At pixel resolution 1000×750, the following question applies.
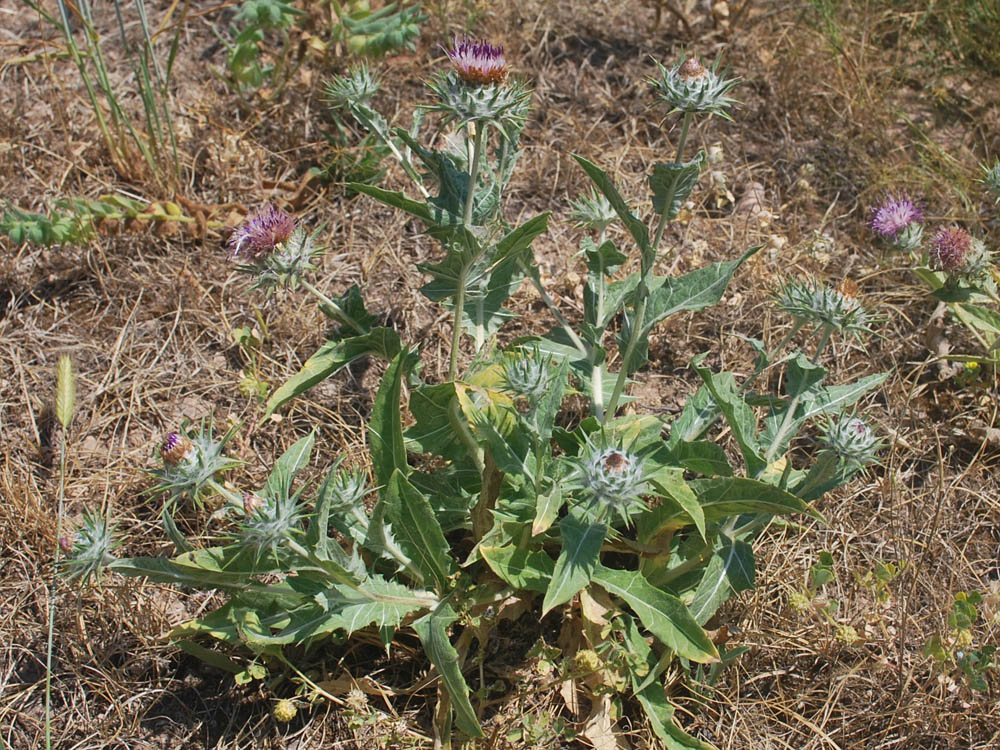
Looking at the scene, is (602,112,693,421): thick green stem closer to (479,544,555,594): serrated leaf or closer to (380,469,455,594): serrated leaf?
(479,544,555,594): serrated leaf

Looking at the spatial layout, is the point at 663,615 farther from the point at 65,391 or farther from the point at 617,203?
the point at 65,391

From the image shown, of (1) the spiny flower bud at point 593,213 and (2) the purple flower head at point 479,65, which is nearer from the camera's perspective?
(2) the purple flower head at point 479,65

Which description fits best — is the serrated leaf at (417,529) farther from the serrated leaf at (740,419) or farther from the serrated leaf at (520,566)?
the serrated leaf at (740,419)

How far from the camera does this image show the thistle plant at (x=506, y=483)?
2.30 metres

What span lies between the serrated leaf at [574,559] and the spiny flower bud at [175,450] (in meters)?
1.02

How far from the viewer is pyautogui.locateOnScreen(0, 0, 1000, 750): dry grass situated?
2770mm

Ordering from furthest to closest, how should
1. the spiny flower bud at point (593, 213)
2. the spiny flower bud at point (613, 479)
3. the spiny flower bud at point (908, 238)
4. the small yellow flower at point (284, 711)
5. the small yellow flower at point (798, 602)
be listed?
the spiny flower bud at point (593, 213)
the spiny flower bud at point (908, 238)
the small yellow flower at point (798, 602)
the small yellow flower at point (284, 711)
the spiny flower bud at point (613, 479)

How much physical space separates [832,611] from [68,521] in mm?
2675

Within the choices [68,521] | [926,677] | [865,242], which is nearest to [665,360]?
[865,242]

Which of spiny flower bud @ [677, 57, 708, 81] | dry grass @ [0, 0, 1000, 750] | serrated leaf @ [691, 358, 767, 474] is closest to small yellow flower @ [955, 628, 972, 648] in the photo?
dry grass @ [0, 0, 1000, 750]

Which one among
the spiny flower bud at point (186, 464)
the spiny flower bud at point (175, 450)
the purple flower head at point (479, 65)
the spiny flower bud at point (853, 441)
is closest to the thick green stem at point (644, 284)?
the purple flower head at point (479, 65)

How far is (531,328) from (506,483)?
117 cm

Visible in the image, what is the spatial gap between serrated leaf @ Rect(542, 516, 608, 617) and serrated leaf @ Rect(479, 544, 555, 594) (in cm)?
11

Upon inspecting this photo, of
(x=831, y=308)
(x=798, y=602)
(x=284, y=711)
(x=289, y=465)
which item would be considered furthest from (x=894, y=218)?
(x=284, y=711)
